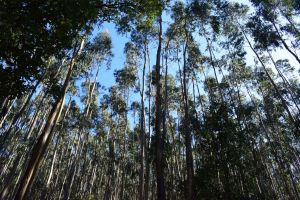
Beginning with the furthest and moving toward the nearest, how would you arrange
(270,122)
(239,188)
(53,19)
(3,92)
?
(270,122)
(239,188)
(3,92)
(53,19)

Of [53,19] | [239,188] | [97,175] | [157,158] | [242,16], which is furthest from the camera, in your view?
[97,175]

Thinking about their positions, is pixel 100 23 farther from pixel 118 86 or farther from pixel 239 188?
pixel 118 86

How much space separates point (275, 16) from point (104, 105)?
17749mm

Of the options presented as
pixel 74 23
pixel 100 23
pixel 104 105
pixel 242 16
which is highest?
pixel 242 16

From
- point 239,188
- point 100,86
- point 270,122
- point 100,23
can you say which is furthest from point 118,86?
point 100,23

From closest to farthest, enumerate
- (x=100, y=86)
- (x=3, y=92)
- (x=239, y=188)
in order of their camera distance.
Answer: (x=3, y=92) → (x=239, y=188) → (x=100, y=86)

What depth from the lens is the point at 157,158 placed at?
29.1 ft

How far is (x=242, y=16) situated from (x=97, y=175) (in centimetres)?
2740

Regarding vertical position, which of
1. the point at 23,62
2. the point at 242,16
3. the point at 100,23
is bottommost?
the point at 23,62

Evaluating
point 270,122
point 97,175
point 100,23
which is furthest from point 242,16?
point 97,175

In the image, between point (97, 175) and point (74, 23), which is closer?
point (74, 23)

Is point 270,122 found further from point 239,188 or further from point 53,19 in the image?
point 53,19

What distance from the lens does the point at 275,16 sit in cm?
2078

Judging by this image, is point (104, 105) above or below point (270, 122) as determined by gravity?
above
